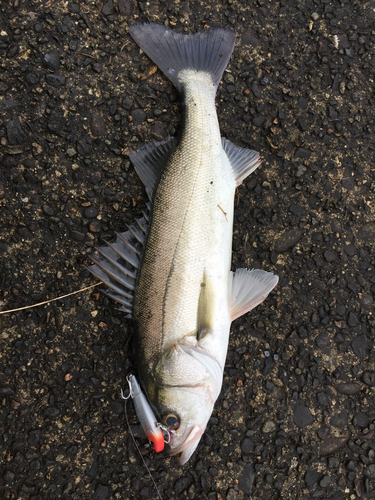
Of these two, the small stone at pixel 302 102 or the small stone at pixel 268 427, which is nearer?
the small stone at pixel 268 427

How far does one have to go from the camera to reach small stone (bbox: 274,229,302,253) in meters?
3.01

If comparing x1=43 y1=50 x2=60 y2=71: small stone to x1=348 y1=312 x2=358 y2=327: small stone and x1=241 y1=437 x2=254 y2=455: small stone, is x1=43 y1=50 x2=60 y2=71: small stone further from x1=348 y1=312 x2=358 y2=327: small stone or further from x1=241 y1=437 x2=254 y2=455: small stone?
x1=241 y1=437 x2=254 y2=455: small stone

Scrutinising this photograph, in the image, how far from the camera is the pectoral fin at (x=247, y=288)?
2.65 metres

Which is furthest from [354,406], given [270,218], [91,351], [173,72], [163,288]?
[173,72]

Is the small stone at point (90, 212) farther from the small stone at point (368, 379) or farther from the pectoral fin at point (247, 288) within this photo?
the small stone at point (368, 379)

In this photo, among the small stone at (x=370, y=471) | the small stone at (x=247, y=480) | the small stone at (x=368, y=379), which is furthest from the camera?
the small stone at (x=368, y=379)

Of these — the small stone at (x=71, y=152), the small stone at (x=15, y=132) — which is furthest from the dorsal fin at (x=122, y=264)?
the small stone at (x=15, y=132)

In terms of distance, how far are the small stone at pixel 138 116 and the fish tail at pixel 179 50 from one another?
1.14 feet

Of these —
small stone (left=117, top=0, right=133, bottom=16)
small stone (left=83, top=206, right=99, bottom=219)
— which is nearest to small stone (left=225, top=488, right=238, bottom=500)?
small stone (left=83, top=206, right=99, bottom=219)

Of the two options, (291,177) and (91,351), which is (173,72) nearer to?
(291,177)

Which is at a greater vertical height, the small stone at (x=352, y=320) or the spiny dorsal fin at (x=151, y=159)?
the spiny dorsal fin at (x=151, y=159)

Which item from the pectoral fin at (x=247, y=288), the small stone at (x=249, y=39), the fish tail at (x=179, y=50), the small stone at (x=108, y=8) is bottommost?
the pectoral fin at (x=247, y=288)

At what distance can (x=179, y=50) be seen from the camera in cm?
287

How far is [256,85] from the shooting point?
10.1 ft
